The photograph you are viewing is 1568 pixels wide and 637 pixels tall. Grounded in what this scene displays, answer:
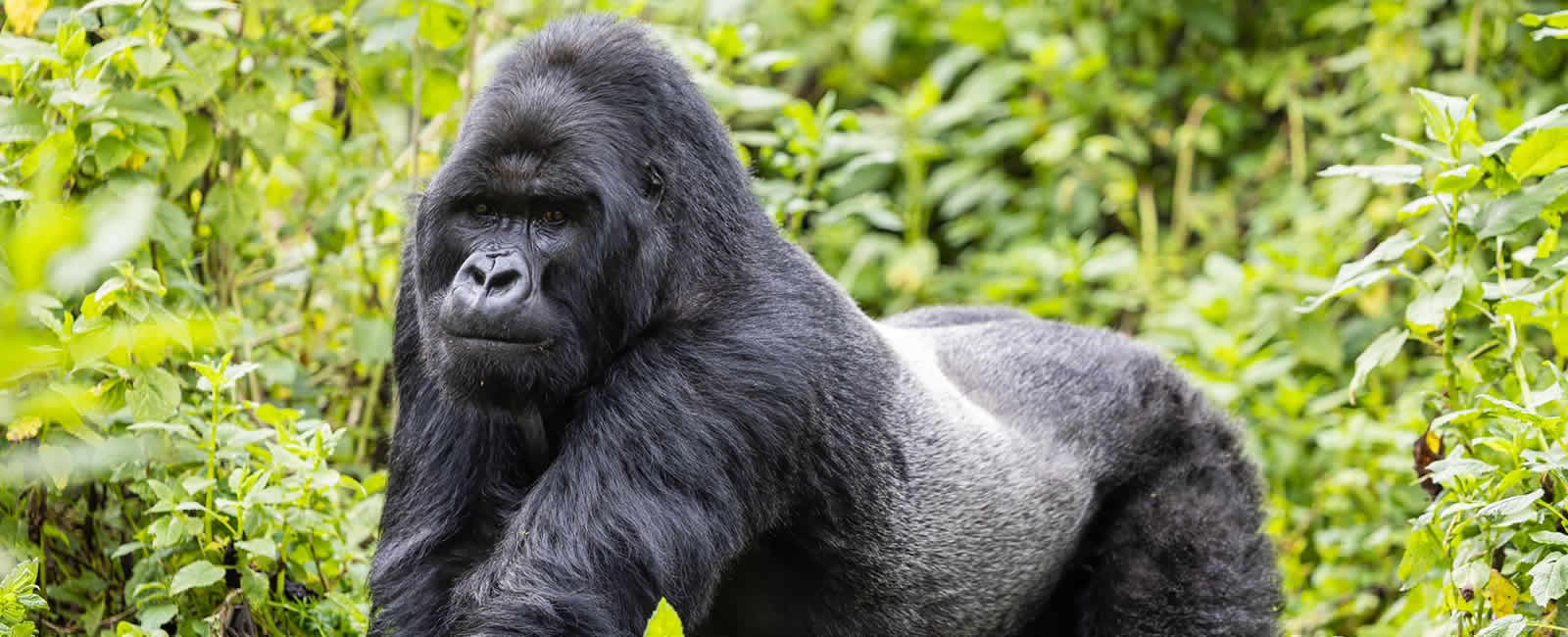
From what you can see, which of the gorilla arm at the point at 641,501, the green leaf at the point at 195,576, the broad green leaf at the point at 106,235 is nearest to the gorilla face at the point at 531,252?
the gorilla arm at the point at 641,501

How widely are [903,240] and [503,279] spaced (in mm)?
4477

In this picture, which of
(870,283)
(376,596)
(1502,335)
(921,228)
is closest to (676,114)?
(376,596)

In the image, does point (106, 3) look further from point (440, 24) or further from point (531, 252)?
point (531, 252)

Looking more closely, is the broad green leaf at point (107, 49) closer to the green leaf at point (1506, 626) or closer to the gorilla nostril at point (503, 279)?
the gorilla nostril at point (503, 279)

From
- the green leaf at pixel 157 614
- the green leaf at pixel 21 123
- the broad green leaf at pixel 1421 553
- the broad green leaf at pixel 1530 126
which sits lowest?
the broad green leaf at pixel 1421 553

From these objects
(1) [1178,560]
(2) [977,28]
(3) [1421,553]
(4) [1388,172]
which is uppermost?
(4) [1388,172]

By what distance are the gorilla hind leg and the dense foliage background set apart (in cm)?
39

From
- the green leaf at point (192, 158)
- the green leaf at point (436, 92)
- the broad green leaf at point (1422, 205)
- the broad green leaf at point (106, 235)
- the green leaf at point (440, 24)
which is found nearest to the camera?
the broad green leaf at point (106, 235)

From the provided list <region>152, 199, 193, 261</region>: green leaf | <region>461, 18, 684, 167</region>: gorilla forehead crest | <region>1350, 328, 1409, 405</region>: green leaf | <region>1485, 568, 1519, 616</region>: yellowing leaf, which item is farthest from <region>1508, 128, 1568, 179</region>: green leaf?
<region>152, 199, 193, 261</region>: green leaf

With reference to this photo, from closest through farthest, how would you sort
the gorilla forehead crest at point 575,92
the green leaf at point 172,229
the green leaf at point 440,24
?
1. the gorilla forehead crest at point 575,92
2. the green leaf at point 172,229
3. the green leaf at point 440,24

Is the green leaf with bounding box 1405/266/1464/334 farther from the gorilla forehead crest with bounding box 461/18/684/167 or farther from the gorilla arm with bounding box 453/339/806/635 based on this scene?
the gorilla forehead crest with bounding box 461/18/684/167

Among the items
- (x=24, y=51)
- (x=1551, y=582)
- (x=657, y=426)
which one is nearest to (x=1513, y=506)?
(x=1551, y=582)

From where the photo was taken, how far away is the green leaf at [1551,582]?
2576mm

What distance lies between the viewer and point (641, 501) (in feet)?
8.78
